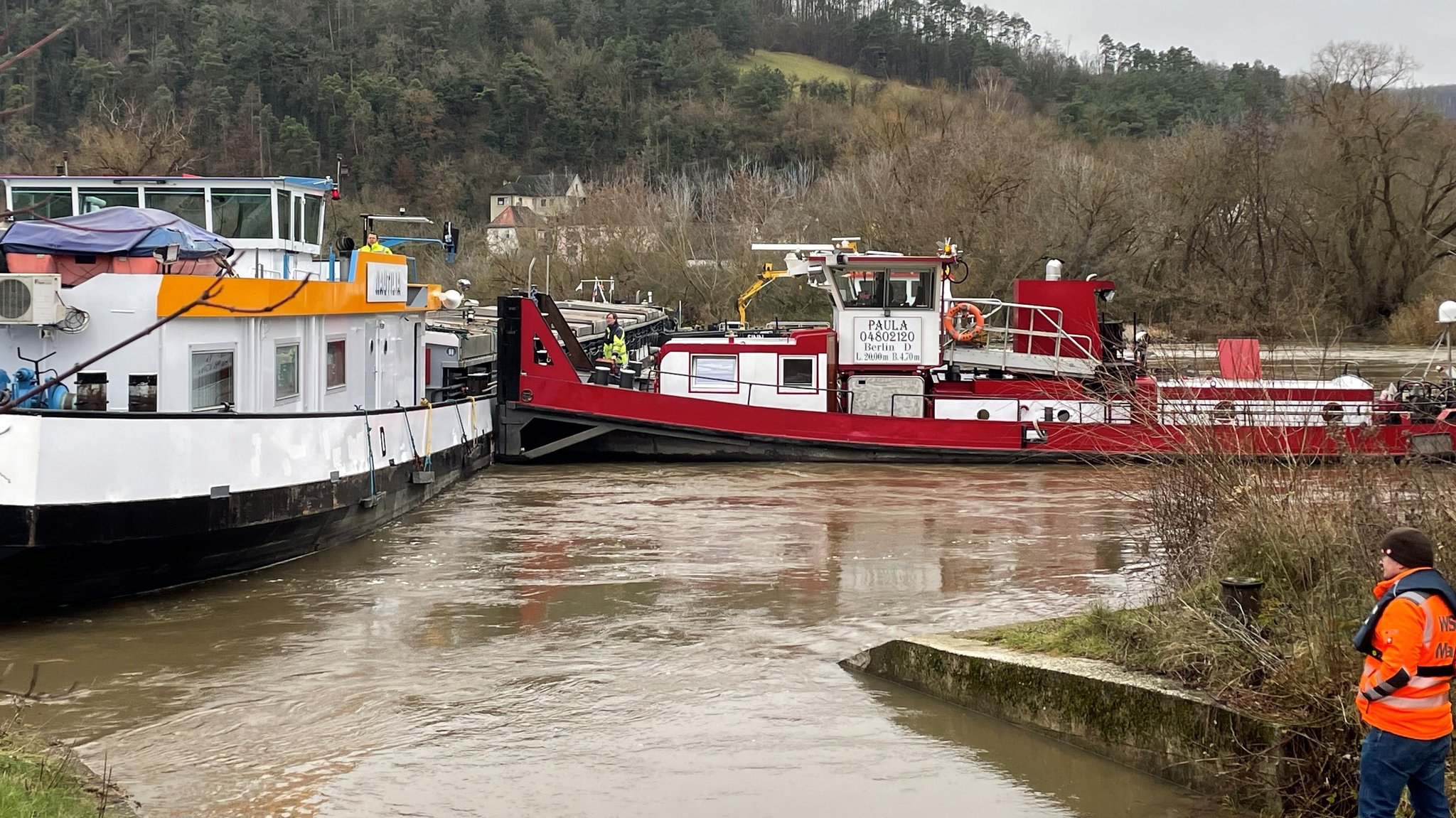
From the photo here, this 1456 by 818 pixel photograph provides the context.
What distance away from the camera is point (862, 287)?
821 inches

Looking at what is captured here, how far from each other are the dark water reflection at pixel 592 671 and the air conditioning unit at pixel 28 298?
2432 mm

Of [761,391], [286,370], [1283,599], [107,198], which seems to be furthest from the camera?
[761,391]

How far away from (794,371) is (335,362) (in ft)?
26.1

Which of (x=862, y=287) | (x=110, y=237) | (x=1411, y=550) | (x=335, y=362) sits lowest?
(x=1411, y=550)

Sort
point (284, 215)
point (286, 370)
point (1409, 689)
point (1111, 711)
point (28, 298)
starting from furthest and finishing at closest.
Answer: point (284, 215), point (286, 370), point (28, 298), point (1111, 711), point (1409, 689)

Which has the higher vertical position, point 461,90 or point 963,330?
point 461,90

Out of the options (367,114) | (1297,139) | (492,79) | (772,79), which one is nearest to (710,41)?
(772,79)

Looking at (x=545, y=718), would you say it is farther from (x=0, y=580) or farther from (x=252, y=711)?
(x=0, y=580)

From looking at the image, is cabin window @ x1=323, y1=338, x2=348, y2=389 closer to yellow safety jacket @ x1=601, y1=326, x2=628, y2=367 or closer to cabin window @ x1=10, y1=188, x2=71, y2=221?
cabin window @ x1=10, y1=188, x2=71, y2=221

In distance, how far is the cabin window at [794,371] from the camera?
21.0 meters

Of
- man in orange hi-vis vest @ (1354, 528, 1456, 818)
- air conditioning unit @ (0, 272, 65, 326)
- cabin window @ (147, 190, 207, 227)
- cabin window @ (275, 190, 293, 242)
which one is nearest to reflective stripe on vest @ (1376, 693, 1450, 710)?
man in orange hi-vis vest @ (1354, 528, 1456, 818)

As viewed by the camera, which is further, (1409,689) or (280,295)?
(280,295)

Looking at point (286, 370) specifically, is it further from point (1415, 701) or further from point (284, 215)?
point (1415, 701)

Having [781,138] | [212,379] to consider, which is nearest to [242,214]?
[212,379]
